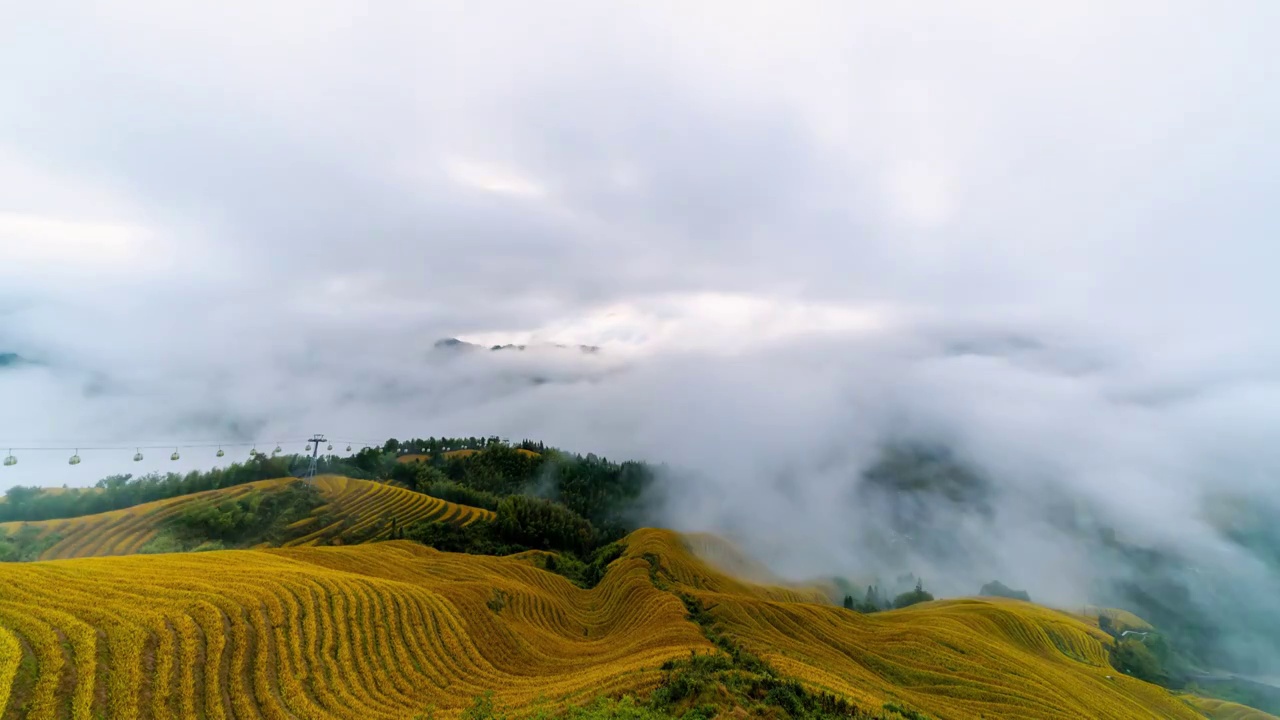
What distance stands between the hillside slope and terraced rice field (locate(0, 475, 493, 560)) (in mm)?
29258

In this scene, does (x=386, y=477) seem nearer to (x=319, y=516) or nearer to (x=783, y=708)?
(x=319, y=516)

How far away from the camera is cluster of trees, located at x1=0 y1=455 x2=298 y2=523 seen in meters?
59.9

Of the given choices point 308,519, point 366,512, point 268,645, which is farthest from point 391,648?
point 366,512

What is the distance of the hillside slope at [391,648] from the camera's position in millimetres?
17641

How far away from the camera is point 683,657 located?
77.9 feet

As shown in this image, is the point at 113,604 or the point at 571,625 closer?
the point at 113,604

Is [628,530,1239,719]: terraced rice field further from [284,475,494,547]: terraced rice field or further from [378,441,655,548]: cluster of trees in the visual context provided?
[378,441,655,548]: cluster of trees

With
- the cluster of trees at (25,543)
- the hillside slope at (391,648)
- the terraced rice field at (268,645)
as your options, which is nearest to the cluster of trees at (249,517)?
the cluster of trees at (25,543)

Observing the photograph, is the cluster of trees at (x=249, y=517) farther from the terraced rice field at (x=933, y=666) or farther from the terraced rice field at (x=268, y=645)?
the terraced rice field at (x=933, y=666)

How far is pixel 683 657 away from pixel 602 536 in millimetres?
110034

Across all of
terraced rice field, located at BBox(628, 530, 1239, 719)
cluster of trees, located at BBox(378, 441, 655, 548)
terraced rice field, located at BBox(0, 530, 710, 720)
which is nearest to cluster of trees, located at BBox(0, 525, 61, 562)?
terraced rice field, located at BBox(0, 530, 710, 720)

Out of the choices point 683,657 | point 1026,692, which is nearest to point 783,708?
point 683,657

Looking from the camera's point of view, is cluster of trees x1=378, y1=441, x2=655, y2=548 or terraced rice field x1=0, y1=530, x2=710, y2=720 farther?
cluster of trees x1=378, y1=441, x2=655, y2=548

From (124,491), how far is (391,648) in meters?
77.5
